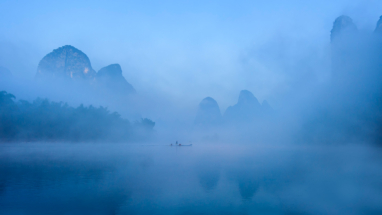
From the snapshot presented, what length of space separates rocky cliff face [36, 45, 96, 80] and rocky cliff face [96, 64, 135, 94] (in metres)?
14.3

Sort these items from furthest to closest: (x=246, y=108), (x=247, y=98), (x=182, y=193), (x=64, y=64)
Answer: (x=247, y=98)
(x=246, y=108)
(x=64, y=64)
(x=182, y=193)

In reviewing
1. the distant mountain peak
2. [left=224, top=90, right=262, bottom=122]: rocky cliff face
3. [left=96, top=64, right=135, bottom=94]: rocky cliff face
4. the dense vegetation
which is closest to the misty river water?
the dense vegetation

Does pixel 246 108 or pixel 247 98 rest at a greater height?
pixel 247 98

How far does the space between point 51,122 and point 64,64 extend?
221 ft

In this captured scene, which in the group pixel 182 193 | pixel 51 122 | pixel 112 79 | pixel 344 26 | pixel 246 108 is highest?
pixel 344 26

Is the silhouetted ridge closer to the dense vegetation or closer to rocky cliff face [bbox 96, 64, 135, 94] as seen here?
the dense vegetation

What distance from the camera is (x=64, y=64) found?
105 meters

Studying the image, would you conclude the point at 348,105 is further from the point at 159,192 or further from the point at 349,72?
the point at 159,192

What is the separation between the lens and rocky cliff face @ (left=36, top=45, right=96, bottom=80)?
103 meters

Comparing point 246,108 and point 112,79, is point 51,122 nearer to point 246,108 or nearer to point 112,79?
point 112,79

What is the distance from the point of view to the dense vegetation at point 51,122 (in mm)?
42312

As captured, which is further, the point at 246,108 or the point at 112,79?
the point at 246,108

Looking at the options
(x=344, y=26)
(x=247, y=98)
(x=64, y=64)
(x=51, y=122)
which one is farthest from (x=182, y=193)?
(x=247, y=98)

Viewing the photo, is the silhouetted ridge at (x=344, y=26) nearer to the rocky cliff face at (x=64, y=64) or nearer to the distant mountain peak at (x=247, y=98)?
the distant mountain peak at (x=247, y=98)
